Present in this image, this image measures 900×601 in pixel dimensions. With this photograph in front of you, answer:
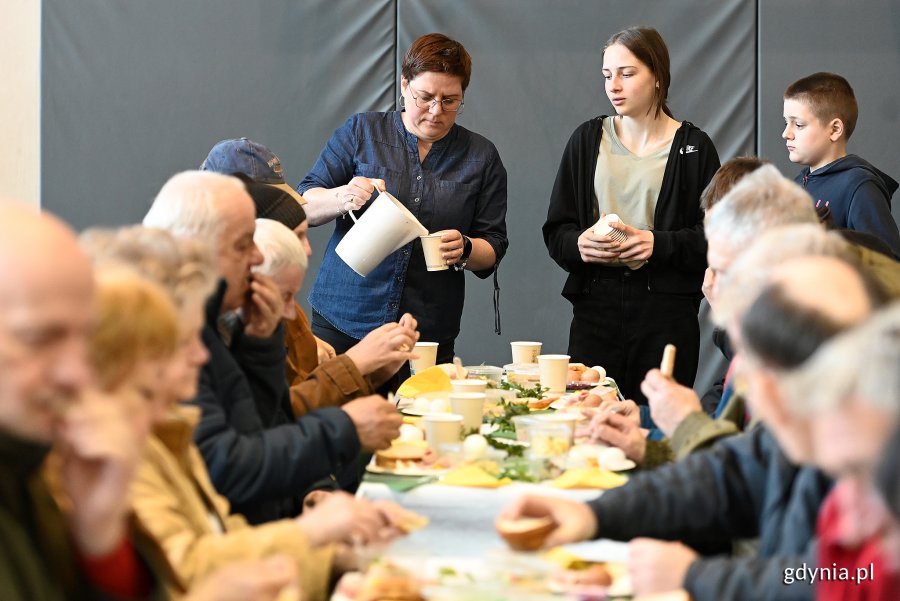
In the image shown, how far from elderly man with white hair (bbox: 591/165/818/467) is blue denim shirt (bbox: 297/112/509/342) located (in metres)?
1.87

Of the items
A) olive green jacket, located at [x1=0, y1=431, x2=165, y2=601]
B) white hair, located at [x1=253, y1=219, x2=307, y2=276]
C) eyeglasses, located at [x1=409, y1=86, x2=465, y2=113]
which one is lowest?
olive green jacket, located at [x1=0, y1=431, x2=165, y2=601]

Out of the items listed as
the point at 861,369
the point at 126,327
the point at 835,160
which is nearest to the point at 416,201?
the point at 835,160

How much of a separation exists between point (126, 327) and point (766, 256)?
0.95m

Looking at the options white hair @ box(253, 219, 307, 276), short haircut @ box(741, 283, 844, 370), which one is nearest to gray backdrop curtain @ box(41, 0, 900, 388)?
white hair @ box(253, 219, 307, 276)

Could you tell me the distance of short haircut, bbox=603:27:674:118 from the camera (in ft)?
13.8

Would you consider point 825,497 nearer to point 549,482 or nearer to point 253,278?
point 549,482

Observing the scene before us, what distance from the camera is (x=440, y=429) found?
2.50 meters

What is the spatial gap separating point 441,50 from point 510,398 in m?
1.49

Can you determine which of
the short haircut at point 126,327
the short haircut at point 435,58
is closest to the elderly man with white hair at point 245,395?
the short haircut at point 126,327

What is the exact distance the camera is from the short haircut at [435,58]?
4051mm

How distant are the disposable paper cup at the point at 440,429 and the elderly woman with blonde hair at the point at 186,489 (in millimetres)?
627

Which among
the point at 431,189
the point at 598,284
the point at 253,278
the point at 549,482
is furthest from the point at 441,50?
the point at 549,482

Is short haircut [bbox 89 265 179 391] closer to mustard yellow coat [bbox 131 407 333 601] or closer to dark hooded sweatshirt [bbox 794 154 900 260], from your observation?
mustard yellow coat [bbox 131 407 333 601]

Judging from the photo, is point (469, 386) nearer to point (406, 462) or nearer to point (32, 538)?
point (406, 462)
